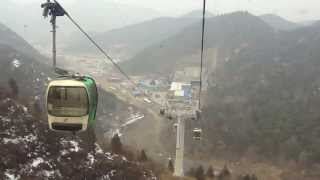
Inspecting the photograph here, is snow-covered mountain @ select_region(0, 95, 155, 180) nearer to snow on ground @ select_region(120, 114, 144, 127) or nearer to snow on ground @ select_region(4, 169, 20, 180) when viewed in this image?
snow on ground @ select_region(4, 169, 20, 180)

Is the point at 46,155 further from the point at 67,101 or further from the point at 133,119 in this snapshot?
the point at 133,119

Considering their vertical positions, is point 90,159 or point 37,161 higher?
point 37,161

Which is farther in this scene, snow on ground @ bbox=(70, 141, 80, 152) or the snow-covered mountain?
snow on ground @ bbox=(70, 141, 80, 152)

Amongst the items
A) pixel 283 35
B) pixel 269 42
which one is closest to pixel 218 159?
pixel 269 42

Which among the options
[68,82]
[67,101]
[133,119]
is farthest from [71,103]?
[133,119]

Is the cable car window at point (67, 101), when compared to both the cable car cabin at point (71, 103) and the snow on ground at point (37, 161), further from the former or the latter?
the snow on ground at point (37, 161)

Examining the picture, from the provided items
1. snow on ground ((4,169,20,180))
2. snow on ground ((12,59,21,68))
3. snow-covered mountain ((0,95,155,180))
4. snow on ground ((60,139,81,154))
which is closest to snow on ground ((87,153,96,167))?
snow-covered mountain ((0,95,155,180))

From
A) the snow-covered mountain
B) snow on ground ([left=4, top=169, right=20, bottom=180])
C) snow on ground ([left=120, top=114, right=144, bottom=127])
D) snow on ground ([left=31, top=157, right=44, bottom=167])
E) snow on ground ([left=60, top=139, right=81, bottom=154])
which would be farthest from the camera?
snow on ground ([left=120, top=114, right=144, bottom=127])

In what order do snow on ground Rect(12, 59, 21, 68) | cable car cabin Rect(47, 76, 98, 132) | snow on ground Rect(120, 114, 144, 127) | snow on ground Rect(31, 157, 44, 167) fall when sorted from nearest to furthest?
cable car cabin Rect(47, 76, 98, 132) → snow on ground Rect(31, 157, 44, 167) → snow on ground Rect(12, 59, 21, 68) → snow on ground Rect(120, 114, 144, 127)
